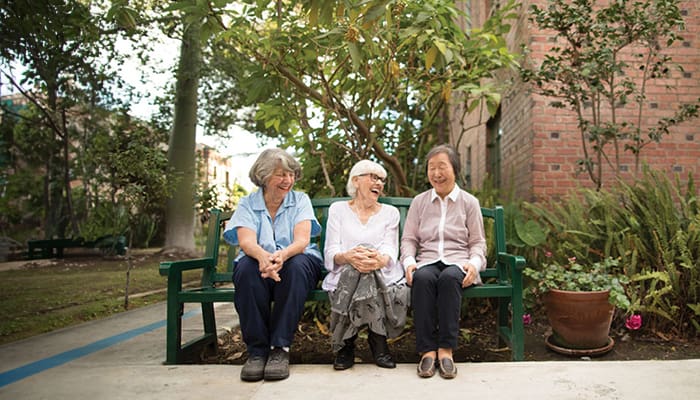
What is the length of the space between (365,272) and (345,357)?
45cm

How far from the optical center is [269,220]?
282 cm

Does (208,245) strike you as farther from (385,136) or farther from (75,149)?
(75,149)

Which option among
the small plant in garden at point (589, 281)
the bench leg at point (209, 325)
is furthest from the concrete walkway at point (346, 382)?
the small plant in garden at point (589, 281)

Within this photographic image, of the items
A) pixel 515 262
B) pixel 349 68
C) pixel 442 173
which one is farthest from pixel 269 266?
pixel 349 68

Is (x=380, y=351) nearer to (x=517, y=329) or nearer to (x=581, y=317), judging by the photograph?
(x=517, y=329)

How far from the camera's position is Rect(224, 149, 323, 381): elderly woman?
7.93ft

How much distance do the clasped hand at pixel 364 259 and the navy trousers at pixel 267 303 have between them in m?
0.27

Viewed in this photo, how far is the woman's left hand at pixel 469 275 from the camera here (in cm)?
254

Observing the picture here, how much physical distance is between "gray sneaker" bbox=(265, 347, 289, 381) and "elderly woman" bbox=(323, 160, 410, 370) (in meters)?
0.26

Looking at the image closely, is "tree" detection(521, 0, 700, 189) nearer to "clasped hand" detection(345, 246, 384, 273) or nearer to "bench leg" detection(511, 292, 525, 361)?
"bench leg" detection(511, 292, 525, 361)

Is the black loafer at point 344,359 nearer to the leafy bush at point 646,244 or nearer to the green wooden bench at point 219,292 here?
the green wooden bench at point 219,292

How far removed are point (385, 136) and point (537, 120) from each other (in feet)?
5.27

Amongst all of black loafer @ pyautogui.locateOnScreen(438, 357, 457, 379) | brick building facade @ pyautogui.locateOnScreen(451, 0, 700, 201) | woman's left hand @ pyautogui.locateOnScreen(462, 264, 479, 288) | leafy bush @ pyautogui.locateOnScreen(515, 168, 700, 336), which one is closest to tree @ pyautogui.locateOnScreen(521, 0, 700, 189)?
brick building facade @ pyautogui.locateOnScreen(451, 0, 700, 201)

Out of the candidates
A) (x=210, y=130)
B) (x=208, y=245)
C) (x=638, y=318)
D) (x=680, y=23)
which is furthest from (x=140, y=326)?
(x=210, y=130)
